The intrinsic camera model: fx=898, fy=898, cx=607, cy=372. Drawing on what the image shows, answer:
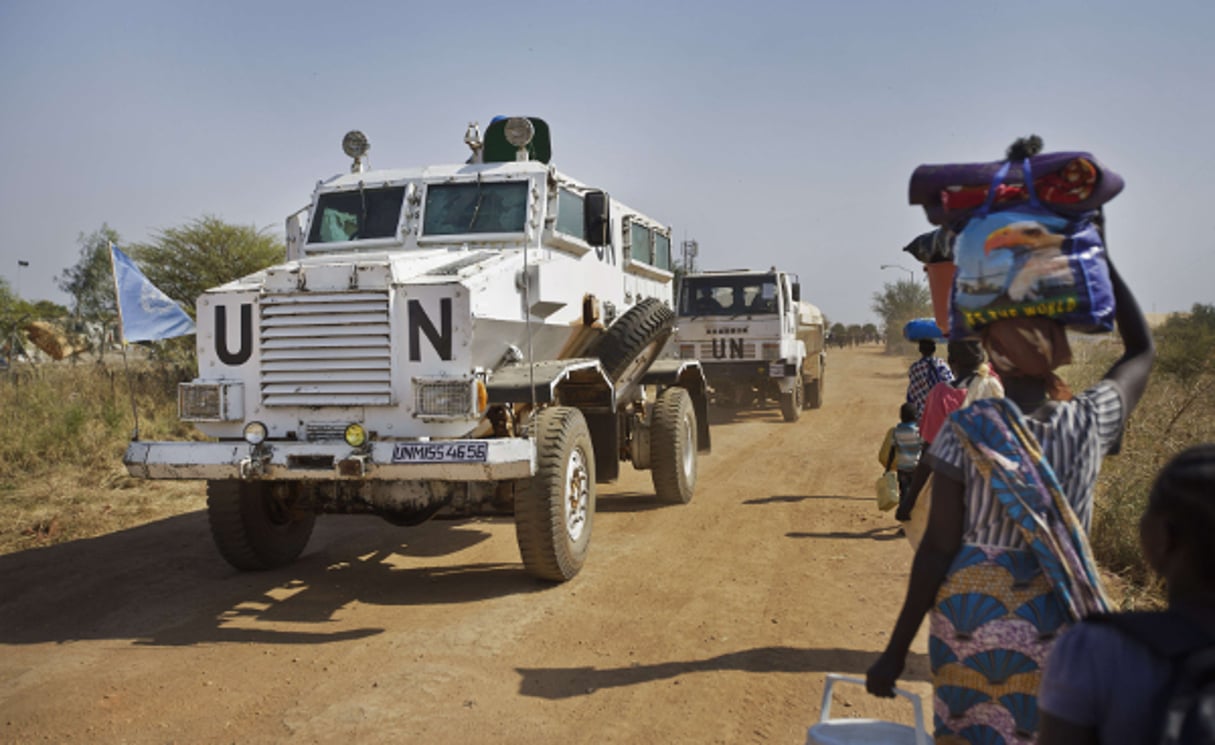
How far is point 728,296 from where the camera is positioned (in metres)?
15.8

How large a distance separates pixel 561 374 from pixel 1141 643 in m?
4.54

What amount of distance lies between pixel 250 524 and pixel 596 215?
339cm

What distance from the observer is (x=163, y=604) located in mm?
5609

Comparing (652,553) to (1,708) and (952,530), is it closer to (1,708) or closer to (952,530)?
(1,708)

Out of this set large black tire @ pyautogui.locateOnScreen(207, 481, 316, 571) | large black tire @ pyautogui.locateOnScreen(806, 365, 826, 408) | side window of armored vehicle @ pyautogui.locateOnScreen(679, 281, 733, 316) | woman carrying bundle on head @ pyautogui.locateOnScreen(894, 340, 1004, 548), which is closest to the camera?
woman carrying bundle on head @ pyautogui.locateOnScreen(894, 340, 1004, 548)

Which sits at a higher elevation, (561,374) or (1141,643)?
(561,374)

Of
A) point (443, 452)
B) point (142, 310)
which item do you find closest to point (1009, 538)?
point (443, 452)

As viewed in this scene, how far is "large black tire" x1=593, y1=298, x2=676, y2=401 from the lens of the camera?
7.23 meters

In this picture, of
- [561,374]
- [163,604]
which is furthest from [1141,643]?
[163,604]

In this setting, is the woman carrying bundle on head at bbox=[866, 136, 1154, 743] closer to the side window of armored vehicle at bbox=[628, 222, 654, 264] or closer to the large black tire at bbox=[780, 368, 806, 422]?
the side window of armored vehicle at bbox=[628, 222, 654, 264]

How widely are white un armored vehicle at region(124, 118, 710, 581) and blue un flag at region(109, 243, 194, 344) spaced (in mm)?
819

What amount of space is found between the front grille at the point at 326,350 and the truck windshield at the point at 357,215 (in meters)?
1.82

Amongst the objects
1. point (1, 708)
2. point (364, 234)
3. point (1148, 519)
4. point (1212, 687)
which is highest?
point (364, 234)

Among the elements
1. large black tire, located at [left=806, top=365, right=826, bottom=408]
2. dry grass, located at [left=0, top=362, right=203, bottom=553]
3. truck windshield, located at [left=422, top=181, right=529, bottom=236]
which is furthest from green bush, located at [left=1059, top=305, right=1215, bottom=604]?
dry grass, located at [left=0, top=362, right=203, bottom=553]
